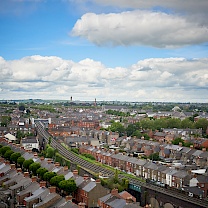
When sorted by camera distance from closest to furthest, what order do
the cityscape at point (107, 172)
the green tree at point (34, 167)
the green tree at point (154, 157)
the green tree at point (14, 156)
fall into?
1. the cityscape at point (107, 172)
2. the green tree at point (34, 167)
3. the green tree at point (14, 156)
4. the green tree at point (154, 157)

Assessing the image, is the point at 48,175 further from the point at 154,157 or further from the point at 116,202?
the point at 154,157

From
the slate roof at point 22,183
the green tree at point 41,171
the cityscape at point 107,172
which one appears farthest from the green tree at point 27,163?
the slate roof at point 22,183

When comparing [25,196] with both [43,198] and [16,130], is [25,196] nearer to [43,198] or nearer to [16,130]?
[43,198]

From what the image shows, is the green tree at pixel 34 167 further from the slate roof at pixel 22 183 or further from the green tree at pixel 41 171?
the slate roof at pixel 22 183

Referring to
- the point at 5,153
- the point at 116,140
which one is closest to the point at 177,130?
the point at 116,140

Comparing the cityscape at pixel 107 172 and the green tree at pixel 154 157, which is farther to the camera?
the green tree at pixel 154 157

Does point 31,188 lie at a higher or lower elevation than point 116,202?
higher

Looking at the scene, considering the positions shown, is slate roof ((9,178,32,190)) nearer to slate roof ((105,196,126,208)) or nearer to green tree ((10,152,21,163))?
slate roof ((105,196,126,208))

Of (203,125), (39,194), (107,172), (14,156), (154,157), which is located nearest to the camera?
(39,194)

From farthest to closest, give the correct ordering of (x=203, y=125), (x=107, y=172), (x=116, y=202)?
(x=203, y=125)
(x=107, y=172)
(x=116, y=202)

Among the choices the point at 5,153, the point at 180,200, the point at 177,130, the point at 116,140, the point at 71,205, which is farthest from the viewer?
the point at 177,130

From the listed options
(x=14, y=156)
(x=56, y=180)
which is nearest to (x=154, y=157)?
(x=14, y=156)
